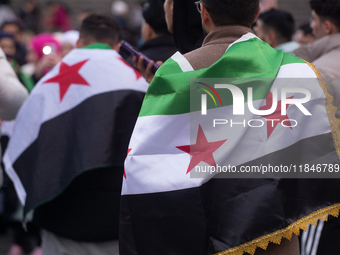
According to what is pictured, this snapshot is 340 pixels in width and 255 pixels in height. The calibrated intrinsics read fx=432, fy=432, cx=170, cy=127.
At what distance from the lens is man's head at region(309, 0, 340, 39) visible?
11.6 feet

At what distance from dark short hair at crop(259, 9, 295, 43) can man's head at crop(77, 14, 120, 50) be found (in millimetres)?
2013

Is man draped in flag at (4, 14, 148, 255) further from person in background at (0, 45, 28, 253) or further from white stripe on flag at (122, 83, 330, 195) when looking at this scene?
white stripe on flag at (122, 83, 330, 195)

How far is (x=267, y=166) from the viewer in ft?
6.15

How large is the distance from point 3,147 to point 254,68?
387 cm

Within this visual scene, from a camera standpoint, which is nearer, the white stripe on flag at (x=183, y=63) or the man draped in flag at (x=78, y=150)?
the white stripe on flag at (x=183, y=63)

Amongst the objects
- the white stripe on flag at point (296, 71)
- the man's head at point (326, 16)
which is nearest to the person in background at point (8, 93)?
the white stripe on flag at point (296, 71)

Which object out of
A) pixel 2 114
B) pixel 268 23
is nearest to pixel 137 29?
pixel 268 23

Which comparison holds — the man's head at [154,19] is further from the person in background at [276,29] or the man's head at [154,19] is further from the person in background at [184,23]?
the person in background at [276,29]

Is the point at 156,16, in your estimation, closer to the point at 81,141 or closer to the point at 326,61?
the point at 81,141

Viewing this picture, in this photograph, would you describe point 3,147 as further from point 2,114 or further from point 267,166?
point 267,166

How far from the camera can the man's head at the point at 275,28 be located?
482 centimetres

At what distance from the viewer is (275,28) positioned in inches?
190

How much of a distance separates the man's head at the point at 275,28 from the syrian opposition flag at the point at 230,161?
299cm

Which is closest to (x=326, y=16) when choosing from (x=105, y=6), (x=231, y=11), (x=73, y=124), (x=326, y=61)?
(x=326, y=61)
